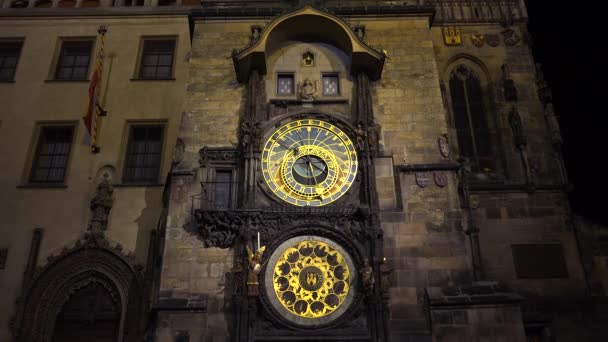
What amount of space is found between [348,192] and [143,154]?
24.7 ft

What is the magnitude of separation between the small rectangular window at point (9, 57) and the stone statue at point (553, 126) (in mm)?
16982

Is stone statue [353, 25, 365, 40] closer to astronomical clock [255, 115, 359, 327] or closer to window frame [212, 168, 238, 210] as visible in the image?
astronomical clock [255, 115, 359, 327]

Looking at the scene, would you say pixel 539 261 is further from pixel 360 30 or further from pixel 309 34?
pixel 309 34

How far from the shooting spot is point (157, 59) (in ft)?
63.3

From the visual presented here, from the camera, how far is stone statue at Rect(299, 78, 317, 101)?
14.3 m

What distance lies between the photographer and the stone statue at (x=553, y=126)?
15789mm

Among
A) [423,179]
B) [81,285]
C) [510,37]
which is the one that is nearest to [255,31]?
[423,179]

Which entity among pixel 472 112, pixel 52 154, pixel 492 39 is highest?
pixel 492 39

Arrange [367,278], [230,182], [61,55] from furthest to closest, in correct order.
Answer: [61,55], [230,182], [367,278]

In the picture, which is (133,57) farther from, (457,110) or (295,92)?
(457,110)

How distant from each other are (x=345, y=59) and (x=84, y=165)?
840cm

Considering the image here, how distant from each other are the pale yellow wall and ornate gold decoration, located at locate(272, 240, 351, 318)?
5335 millimetres

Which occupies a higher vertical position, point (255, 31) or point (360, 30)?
point (255, 31)

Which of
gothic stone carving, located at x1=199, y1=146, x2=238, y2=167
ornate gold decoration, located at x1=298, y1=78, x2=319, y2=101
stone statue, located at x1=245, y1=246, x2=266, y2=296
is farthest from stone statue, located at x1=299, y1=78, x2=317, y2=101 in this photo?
stone statue, located at x1=245, y1=246, x2=266, y2=296
